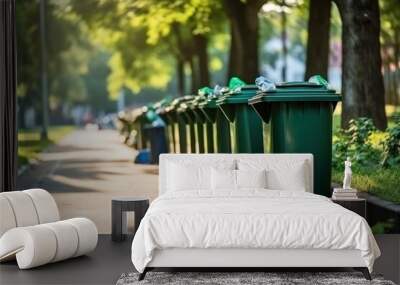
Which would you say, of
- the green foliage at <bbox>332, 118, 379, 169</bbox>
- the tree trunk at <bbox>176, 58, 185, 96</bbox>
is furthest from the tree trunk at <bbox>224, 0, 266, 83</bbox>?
the green foliage at <bbox>332, 118, 379, 169</bbox>

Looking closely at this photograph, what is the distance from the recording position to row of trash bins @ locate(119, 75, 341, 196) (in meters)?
8.66

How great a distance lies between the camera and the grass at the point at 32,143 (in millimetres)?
10836

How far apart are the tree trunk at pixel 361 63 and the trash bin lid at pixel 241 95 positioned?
1155 mm

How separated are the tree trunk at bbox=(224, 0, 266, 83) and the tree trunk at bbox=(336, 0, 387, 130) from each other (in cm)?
129

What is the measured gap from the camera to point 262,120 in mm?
9031

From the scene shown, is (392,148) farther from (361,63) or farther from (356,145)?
(361,63)

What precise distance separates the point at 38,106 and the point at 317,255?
6758 mm

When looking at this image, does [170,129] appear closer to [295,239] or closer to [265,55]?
[265,55]

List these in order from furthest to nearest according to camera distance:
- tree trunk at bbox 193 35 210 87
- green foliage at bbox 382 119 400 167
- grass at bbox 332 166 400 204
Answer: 1. tree trunk at bbox 193 35 210 87
2. green foliage at bbox 382 119 400 167
3. grass at bbox 332 166 400 204

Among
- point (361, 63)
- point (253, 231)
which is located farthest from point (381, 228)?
point (253, 231)

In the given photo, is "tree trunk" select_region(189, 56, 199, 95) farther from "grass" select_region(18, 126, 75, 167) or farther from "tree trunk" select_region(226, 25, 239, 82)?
"grass" select_region(18, 126, 75, 167)

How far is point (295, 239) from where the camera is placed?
6.45m

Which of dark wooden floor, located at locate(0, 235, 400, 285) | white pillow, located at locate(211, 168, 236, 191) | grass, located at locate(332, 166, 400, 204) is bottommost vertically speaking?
dark wooden floor, located at locate(0, 235, 400, 285)

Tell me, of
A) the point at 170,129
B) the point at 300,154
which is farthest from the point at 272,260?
the point at 170,129
